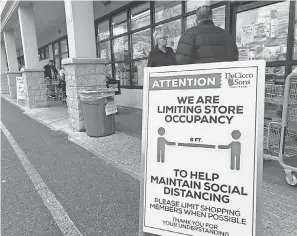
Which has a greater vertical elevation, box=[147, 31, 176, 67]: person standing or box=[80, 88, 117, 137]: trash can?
box=[147, 31, 176, 67]: person standing

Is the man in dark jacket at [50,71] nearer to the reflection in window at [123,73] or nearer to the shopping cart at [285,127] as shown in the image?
the reflection in window at [123,73]

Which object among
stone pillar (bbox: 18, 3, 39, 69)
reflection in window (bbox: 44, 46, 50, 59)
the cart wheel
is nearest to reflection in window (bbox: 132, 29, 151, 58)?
stone pillar (bbox: 18, 3, 39, 69)

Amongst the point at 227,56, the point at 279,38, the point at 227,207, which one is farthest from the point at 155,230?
the point at 279,38

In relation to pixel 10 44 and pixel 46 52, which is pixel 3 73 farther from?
pixel 10 44

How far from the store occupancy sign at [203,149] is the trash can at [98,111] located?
135 inches

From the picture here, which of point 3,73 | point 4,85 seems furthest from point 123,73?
point 4,85

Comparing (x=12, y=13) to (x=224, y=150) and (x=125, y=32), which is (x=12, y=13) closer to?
(x=125, y=32)

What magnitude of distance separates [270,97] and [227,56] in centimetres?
83

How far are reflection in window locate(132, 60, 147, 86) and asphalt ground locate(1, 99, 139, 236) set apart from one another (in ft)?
15.4

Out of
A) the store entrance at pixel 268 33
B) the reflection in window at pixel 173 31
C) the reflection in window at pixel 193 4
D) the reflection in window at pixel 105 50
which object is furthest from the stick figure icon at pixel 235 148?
the reflection in window at pixel 105 50

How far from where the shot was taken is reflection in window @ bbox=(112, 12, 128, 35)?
9.74m

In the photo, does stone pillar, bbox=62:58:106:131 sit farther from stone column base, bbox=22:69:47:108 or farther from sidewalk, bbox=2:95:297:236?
stone column base, bbox=22:69:47:108

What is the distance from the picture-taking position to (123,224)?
245cm

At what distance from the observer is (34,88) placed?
10.9 metres
